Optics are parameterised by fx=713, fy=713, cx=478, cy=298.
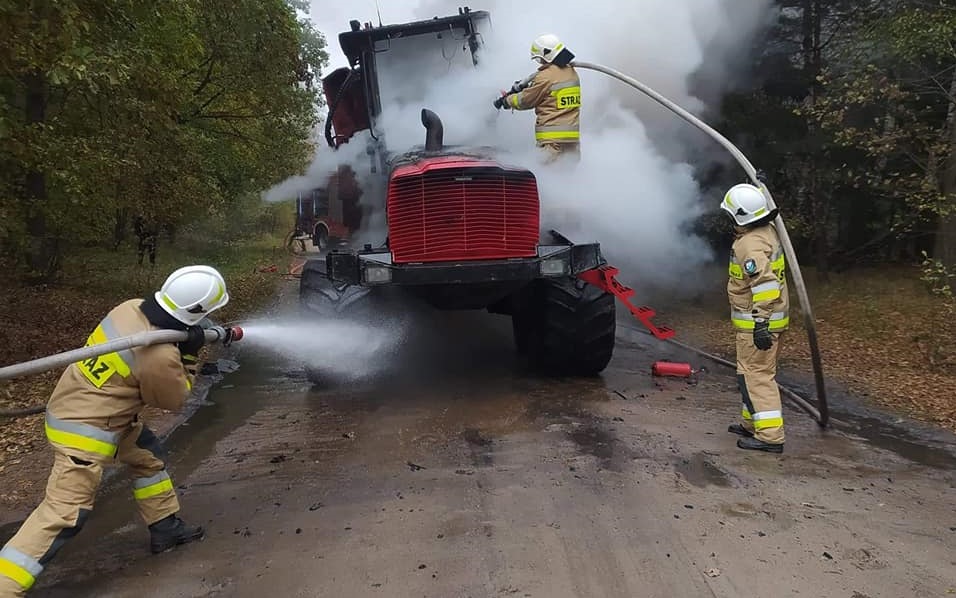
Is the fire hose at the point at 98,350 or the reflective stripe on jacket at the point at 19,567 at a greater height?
the fire hose at the point at 98,350

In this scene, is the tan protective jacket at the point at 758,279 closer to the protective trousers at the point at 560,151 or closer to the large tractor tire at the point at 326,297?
the protective trousers at the point at 560,151

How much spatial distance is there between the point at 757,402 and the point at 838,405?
175cm

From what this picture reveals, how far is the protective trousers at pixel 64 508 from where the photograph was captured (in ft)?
9.67

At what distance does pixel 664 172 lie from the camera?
7926 mm

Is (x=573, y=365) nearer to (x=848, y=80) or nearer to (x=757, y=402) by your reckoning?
(x=757, y=402)

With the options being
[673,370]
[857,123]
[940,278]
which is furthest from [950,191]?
[673,370]

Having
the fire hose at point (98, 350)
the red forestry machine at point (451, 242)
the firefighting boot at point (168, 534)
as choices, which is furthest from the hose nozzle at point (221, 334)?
the red forestry machine at point (451, 242)

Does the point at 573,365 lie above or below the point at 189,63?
below

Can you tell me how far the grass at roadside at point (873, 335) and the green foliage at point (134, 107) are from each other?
6864mm

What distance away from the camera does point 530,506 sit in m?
3.79

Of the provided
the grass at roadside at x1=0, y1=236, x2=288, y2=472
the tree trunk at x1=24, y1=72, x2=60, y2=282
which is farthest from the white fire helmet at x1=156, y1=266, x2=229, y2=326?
the tree trunk at x1=24, y1=72, x2=60, y2=282

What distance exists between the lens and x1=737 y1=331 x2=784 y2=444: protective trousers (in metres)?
4.75

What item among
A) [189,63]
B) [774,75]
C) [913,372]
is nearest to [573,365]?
[913,372]

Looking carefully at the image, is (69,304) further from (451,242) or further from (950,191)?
(950,191)
